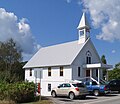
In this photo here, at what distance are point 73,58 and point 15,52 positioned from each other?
30492 millimetres

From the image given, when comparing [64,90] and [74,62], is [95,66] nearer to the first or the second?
[74,62]

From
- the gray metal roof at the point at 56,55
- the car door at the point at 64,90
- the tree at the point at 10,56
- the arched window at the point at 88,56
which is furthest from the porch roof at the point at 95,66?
the tree at the point at 10,56

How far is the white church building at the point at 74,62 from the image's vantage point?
41062 millimetres

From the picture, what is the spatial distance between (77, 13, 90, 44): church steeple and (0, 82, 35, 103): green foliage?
65.7 feet

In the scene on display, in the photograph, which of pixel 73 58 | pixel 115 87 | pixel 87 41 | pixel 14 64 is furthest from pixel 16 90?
pixel 14 64

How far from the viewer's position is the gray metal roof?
42.4 m

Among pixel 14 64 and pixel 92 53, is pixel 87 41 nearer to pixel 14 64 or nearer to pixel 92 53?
pixel 92 53

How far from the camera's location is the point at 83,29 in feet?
144

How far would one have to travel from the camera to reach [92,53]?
44.4 m

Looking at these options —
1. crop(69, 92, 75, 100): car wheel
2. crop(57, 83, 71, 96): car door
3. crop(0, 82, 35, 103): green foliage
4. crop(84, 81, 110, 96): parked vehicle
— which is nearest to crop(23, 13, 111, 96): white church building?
crop(84, 81, 110, 96): parked vehicle

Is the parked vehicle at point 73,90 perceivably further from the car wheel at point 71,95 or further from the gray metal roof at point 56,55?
the gray metal roof at point 56,55

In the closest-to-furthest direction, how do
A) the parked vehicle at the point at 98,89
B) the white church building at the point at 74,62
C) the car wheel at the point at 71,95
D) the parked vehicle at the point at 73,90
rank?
the parked vehicle at the point at 73,90 < the car wheel at the point at 71,95 < the parked vehicle at the point at 98,89 < the white church building at the point at 74,62

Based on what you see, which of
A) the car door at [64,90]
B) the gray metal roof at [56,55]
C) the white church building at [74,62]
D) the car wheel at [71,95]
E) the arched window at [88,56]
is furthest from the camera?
the arched window at [88,56]

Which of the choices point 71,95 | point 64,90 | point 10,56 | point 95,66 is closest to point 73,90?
point 71,95
